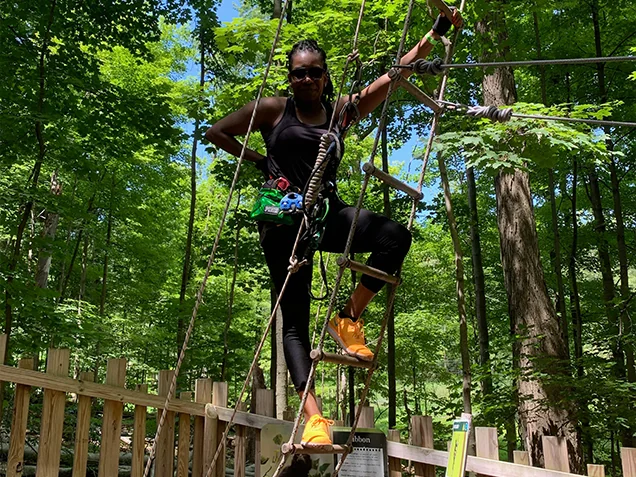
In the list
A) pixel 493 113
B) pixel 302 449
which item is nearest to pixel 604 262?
pixel 493 113

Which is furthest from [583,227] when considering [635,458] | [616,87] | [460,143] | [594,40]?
[635,458]

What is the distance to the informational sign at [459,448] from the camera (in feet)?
5.88

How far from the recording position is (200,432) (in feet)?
9.61

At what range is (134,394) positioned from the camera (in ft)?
9.21

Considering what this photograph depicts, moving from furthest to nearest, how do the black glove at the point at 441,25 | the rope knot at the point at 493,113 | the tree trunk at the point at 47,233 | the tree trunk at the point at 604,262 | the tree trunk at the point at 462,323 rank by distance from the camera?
1. the tree trunk at the point at 47,233
2. the tree trunk at the point at 604,262
3. the tree trunk at the point at 462,323
4. the black glove at the point at 441,25
5. the rope knot at the point at 493,113

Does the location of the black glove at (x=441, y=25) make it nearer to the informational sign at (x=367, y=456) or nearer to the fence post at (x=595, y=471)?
the informational sign at (x=367, y=456)

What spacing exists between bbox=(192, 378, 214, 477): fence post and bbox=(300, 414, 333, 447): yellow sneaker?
118cm

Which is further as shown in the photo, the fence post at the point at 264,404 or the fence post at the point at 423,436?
the fence post at the point at 264,404

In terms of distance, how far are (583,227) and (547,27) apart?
147 inches

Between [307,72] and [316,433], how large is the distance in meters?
1.31

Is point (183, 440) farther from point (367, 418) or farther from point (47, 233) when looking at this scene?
point (47, 233)

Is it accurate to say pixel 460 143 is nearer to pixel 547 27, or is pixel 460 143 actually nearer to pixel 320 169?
pixel 320 169

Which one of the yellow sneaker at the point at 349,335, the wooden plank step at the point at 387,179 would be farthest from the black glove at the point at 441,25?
the yellow sneaker at the point at 349,335

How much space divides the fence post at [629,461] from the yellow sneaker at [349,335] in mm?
1087
